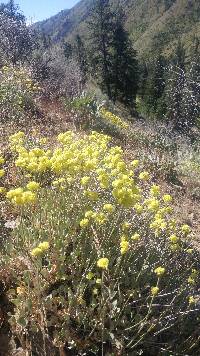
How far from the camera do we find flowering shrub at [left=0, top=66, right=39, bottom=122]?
723cm

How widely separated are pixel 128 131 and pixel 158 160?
7.72ft

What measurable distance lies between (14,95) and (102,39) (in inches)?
1048

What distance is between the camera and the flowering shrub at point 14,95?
23.7 ft

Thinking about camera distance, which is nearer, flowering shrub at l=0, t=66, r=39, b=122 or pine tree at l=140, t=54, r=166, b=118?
flowering shrub at l=0, t=66, r=39, b=122

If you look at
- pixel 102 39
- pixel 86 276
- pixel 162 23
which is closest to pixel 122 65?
pixel 102 39

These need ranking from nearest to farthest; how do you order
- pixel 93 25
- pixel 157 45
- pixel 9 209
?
pixel 9 209
pixel 93 25
pixel 157 45

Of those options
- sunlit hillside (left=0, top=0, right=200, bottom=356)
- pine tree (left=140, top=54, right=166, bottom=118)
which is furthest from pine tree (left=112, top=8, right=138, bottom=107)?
sunlit hillside (left=0, top=0, right=200, bottom=356)

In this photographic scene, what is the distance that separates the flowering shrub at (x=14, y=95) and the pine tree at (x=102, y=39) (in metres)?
24.8

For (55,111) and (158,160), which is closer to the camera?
(158,160)

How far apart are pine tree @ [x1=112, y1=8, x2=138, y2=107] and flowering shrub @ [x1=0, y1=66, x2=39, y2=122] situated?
2537cm

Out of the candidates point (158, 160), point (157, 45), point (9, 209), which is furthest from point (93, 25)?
point (157, 45)

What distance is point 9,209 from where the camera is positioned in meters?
4.19

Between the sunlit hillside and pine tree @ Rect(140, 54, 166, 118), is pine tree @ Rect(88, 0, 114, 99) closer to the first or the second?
pine tree @ Rect(140, 54, 166, 118)

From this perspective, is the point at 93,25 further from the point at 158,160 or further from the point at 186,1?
the point at 186,1
